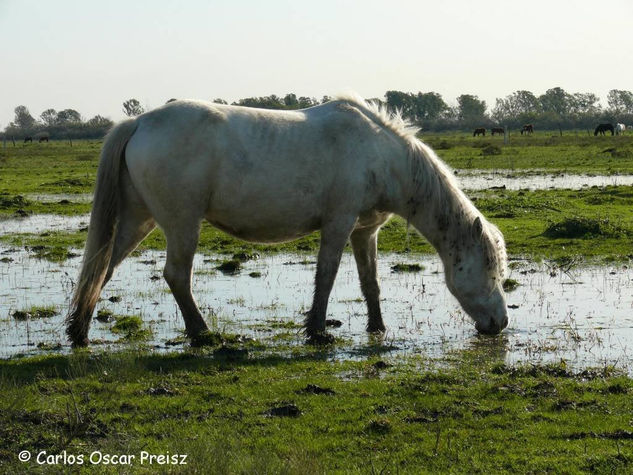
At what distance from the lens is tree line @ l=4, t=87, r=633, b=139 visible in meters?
86.8

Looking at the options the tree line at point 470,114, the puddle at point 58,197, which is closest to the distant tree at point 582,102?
the tree line at point 470,114

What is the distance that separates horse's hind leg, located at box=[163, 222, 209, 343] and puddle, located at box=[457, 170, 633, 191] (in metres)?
16.1

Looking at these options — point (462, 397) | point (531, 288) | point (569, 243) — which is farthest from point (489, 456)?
point (569, 243)

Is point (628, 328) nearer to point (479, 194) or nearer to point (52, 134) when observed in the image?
point (479, 194)

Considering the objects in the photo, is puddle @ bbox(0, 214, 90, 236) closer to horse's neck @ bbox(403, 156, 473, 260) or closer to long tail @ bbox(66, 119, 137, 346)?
long tail @ bbox(66, 119, 137, 346)

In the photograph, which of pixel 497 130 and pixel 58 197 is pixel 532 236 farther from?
pixel 497 130

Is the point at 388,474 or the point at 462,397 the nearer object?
the point at 388,474

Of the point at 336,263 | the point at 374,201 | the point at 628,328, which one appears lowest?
the point at 628,328

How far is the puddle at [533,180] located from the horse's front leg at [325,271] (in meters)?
15.4

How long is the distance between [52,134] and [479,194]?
238ft

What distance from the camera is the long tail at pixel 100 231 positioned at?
8102mm

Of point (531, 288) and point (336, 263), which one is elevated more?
point (336, 263)

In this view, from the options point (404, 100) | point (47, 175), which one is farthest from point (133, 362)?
point (404, 100)

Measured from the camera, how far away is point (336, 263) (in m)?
8.50
